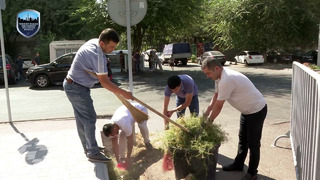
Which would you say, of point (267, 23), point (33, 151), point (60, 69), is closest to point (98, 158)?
point (33, 151)

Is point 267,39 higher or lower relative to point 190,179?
higher

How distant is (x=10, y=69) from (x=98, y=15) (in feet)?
18.6

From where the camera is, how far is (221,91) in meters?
3.65

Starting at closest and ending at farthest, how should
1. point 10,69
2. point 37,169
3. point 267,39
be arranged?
point 37,169, point 10,69, point 267,39

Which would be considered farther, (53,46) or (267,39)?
(267,39)

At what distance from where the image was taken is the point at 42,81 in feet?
47.0

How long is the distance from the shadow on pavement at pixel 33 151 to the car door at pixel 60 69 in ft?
30.7

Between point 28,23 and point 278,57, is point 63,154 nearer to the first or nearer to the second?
point 28,23

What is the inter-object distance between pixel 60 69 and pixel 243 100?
1214 cm

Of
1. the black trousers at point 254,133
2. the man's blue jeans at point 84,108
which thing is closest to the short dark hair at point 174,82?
the black trousers at point 254,133

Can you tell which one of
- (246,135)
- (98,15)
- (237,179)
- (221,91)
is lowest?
(237,179)

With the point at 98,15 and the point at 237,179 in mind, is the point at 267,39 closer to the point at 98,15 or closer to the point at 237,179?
the point at 98,15

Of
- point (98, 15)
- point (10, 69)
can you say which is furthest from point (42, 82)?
point (98, 15)

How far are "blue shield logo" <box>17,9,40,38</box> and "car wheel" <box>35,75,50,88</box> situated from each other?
3.40m
